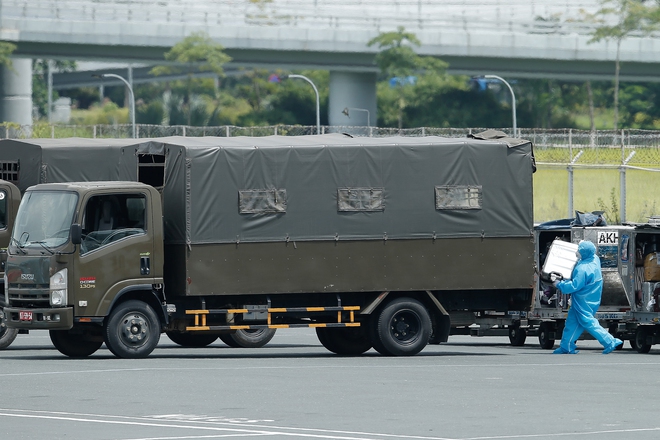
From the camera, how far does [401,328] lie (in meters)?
20.0

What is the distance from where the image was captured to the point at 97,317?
1873 centimetres

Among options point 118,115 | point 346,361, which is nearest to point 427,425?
point 346,361

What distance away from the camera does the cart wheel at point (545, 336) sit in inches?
882

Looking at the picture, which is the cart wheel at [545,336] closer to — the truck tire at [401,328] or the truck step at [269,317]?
the truck tire at [401,328]

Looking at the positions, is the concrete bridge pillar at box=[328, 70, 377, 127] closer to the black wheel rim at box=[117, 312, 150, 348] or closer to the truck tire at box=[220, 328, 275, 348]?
the truck tire at box=[220, 328, 275, 348]

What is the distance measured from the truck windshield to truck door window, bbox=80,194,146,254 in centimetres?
26

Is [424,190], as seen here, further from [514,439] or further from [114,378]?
[514,439]

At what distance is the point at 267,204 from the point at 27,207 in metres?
3.33

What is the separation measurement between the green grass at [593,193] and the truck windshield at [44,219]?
16.9m

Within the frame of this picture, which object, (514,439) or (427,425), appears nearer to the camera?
(514,439)

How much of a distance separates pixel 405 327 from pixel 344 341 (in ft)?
3.99

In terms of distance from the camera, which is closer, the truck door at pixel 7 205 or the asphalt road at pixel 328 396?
the asphalt road at pixel 328 396

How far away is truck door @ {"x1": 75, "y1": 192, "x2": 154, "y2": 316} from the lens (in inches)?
733

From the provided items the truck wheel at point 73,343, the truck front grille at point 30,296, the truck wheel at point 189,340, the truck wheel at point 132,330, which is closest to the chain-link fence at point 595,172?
the truck wheel at point 189,340
